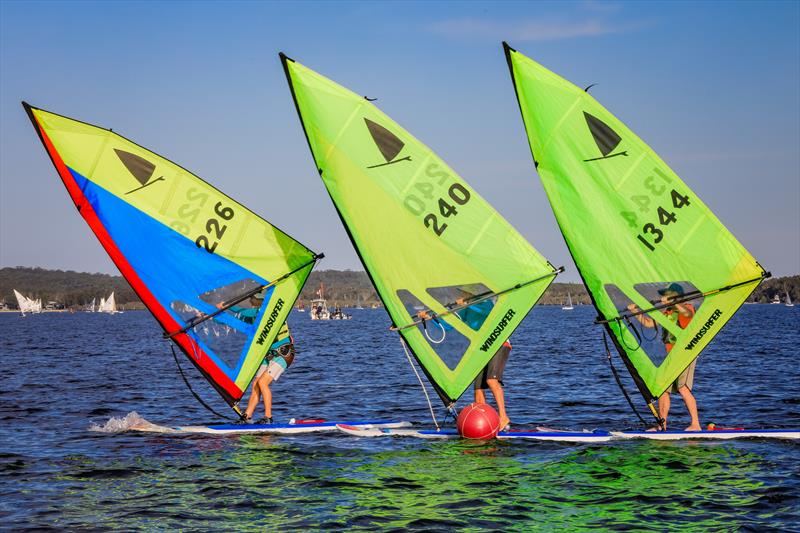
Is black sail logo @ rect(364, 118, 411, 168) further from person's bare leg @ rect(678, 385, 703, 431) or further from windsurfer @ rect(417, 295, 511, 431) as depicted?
person's bare leg @ rect(678, 385, 703, 431)

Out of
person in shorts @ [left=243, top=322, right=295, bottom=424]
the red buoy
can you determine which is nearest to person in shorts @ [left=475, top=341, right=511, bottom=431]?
the red buoy

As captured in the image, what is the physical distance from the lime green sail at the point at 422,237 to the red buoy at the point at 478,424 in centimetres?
67

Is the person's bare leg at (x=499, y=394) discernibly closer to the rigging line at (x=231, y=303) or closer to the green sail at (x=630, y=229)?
the green sail at (x=630, y=229)

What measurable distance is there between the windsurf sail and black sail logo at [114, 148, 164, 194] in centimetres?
2

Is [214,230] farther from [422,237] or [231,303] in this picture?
[422,237]

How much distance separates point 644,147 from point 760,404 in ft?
36.1

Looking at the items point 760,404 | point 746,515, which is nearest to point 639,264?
point 746,515

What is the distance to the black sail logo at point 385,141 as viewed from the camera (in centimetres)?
1747

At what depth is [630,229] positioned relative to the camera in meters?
17.5

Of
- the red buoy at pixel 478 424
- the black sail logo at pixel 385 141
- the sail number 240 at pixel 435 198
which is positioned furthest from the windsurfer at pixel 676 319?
the black sail logo at pixel 385 141

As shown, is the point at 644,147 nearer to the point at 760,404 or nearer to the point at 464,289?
the point at 464,289

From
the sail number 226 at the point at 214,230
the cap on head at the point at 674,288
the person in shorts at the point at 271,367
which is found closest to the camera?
the cap on head at the point at 674,288

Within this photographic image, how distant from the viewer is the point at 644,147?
1728 centimetres

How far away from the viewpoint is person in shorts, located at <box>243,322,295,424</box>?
19.4 m
